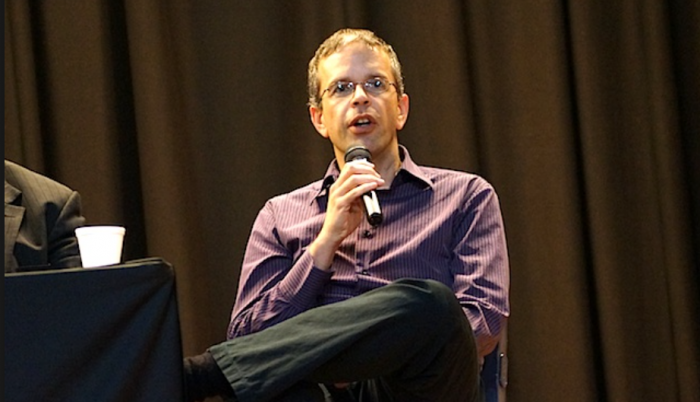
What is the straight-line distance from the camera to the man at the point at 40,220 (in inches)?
77.4

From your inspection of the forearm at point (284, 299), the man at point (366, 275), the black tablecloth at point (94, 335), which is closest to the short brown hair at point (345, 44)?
the man at point (366, 275)

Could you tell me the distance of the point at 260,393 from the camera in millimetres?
1461

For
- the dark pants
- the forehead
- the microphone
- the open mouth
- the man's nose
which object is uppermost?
the forehead

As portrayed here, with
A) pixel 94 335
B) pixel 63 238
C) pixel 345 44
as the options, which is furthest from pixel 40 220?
pixel 94 335

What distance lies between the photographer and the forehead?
7.31 feet

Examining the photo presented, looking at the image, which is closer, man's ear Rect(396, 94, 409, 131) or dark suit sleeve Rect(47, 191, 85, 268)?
dark suit sleeve Rect(47, 191, 85, 268)

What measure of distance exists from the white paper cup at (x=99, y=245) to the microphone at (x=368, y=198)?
62 centimetres

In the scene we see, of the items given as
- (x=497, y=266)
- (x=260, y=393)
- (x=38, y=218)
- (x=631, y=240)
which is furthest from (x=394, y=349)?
(x=631, y=240)

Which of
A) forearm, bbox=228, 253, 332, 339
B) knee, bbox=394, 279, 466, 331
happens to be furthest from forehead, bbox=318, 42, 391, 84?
knee, bbox=394, 279, 466, 331

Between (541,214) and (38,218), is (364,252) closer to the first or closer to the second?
(38,218)

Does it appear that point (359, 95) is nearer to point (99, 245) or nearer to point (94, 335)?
point (99, 245)

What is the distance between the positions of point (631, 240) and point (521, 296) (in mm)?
375

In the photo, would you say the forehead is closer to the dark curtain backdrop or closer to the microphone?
the microphone

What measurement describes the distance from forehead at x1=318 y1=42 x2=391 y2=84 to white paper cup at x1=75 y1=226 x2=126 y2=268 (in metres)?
0.99
